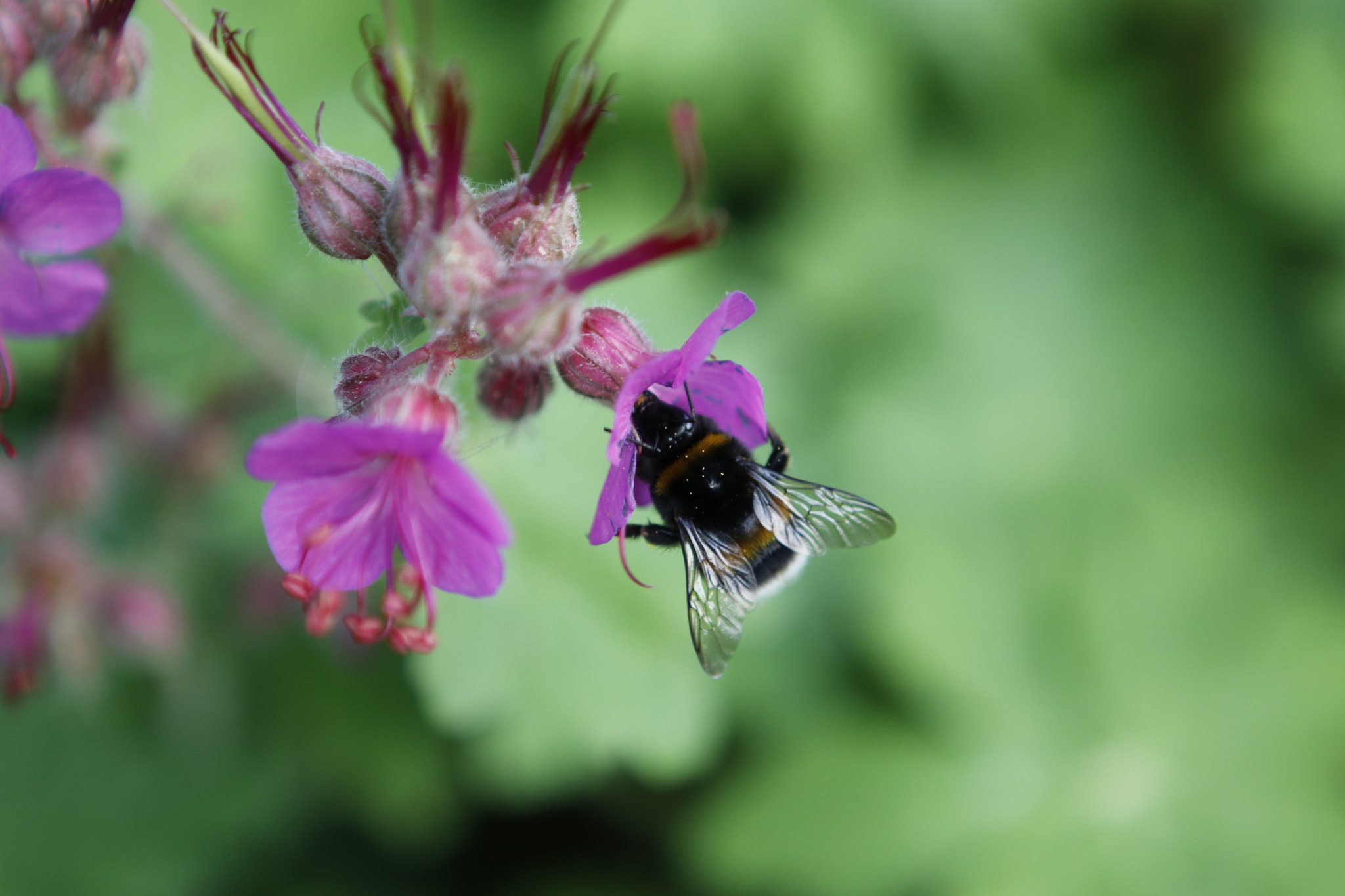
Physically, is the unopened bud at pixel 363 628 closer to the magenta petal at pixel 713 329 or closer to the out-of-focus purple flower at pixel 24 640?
the magenta petal at pixel 713 329

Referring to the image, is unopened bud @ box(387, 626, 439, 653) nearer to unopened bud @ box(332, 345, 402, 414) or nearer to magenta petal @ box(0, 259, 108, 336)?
unopened bud @ box(332, 345, 402, 414)

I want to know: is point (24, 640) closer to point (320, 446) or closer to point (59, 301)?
point (59, 301)

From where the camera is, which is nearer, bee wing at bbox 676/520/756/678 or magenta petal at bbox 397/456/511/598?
magenta petal at bbox 397/456/511/598

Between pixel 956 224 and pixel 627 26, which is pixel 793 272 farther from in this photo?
pixel 627 26

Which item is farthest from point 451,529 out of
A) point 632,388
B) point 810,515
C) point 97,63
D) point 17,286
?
point 97,63

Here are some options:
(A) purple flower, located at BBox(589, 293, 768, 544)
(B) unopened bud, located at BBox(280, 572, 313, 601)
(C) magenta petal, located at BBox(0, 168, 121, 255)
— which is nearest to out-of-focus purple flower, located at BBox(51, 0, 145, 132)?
(C) magenta petal, located at BBox(0, 168, 121, 255)

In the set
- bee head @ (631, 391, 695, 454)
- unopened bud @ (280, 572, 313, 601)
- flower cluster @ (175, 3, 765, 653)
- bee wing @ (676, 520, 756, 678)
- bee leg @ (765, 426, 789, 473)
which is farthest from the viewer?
bee leg @ (765, 426, 789, 473)

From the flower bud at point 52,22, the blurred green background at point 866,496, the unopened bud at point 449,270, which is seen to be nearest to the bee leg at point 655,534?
the unopened bud at point 449,270
